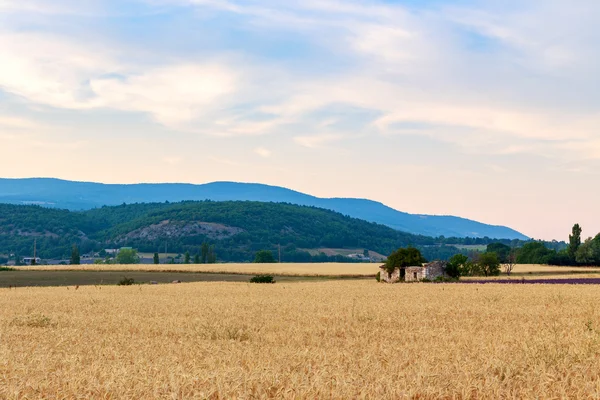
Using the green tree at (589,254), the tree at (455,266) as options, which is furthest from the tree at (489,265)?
the green tree at (589,254)

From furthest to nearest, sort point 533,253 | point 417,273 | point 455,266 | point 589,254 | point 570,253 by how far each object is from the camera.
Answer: point 533,253 < point 570,253 < point 589,254 < point 455,266 < point 417,273

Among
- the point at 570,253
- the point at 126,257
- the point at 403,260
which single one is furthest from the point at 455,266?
the point at 126,257

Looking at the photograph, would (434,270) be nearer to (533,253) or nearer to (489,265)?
(489,265)

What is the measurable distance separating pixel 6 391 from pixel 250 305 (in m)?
24.4

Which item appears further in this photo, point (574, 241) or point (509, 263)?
point (574, 241)

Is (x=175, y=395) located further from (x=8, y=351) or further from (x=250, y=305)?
(x=250, y=305)

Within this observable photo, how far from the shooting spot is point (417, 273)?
78.8 metres

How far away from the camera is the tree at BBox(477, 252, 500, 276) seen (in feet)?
301

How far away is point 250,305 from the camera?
111 feet

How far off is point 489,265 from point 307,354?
82.9 m

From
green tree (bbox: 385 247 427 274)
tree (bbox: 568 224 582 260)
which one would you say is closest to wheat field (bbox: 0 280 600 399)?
green tree (bbox: 385 247 427 274)

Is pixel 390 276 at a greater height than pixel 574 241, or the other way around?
pixel 574 241

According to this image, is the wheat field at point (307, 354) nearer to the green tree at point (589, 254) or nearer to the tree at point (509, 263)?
the tree at point (509, 263)

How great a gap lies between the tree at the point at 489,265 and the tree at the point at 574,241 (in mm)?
45502
